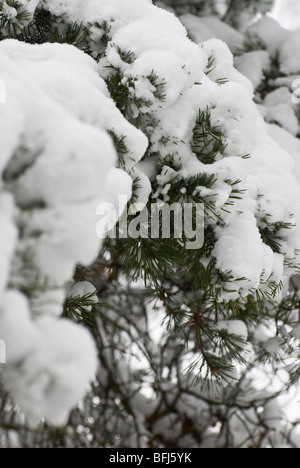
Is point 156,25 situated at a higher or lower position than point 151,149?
higher

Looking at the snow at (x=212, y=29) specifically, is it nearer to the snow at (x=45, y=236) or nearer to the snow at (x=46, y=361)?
the snow at (x=45, y=236)

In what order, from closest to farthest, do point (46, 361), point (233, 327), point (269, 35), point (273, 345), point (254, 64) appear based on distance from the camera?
point (46, 361), point (233, 327), point (273, 345), point (254, 64), point (269, 35)

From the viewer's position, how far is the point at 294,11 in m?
2.55

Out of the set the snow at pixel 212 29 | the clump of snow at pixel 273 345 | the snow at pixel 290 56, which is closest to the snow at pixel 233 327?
the clump of snow at pixel 273 345

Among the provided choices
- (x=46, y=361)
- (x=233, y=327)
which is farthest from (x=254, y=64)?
(x=46, y=361)

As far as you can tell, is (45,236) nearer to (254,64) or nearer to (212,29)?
(254,64)

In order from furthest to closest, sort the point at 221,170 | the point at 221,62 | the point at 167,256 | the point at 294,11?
the point at 294,11 → the point at 221,62 → the point at 167,256 → the point at 221,170

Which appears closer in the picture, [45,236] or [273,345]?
[45,236]

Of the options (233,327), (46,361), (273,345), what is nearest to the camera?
(46,361)

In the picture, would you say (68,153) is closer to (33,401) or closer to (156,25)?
(33,401)

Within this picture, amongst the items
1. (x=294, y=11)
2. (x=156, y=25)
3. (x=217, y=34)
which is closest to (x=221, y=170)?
(x=156, y=25)

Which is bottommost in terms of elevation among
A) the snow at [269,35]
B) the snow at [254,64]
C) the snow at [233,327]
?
the snow at [233,327]

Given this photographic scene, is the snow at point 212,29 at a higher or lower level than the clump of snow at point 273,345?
higher

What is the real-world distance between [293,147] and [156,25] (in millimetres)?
905
